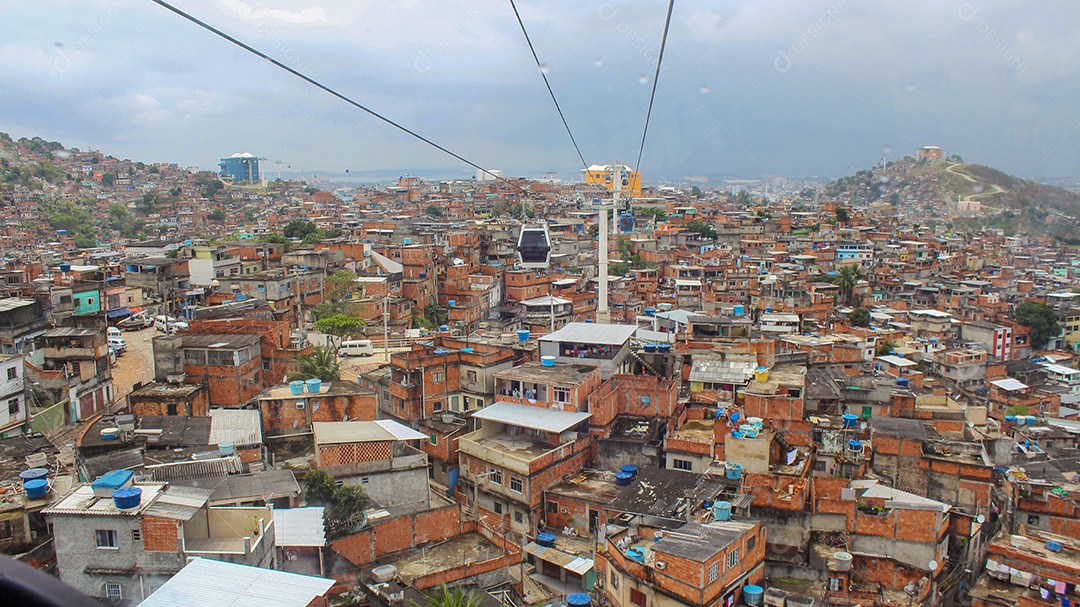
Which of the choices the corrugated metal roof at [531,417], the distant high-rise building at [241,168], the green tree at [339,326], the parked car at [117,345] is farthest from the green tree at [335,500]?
the distant high-rise building at [241,168]

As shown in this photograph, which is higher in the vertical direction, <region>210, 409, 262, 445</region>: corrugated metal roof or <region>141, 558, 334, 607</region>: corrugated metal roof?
<region>141, 558, 334, 607</region>: corrugated metal roof

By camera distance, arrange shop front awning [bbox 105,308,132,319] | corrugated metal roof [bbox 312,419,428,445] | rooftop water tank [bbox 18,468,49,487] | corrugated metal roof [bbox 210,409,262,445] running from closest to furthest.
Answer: rooftop water tank [bbox 18,468,49,487], corrugated metal roof [bbox 312,419,428,445], corrugated metal roof [bbox 210,409,262,445], shop front awning [bbox 105,308,132,319]

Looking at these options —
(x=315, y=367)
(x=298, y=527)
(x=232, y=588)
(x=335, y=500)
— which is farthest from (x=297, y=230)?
(x=232, y=588)

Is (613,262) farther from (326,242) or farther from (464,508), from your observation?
(464,508)

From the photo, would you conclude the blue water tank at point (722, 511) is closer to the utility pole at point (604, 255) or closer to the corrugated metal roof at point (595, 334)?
the corrugated metal roof at point (595, 334)

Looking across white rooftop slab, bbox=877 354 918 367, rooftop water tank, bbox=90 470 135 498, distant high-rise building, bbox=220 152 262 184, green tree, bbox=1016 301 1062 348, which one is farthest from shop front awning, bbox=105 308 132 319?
distant high-rise building, bbox=220 152 262 184

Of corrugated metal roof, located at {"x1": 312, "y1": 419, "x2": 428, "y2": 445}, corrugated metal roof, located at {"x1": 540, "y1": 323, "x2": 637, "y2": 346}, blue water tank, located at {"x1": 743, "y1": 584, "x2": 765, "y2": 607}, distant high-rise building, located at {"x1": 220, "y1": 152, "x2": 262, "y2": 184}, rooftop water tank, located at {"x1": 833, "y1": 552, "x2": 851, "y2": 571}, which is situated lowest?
rooftop water tank, located at {"x1": 833, "y1": 552, "x2": 851, "y2": 571}

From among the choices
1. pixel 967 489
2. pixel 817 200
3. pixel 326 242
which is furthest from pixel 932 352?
Result: pixel 817 200

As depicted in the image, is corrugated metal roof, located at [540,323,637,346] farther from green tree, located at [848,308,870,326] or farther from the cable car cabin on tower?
green tree, located at [848,308,870,326]
